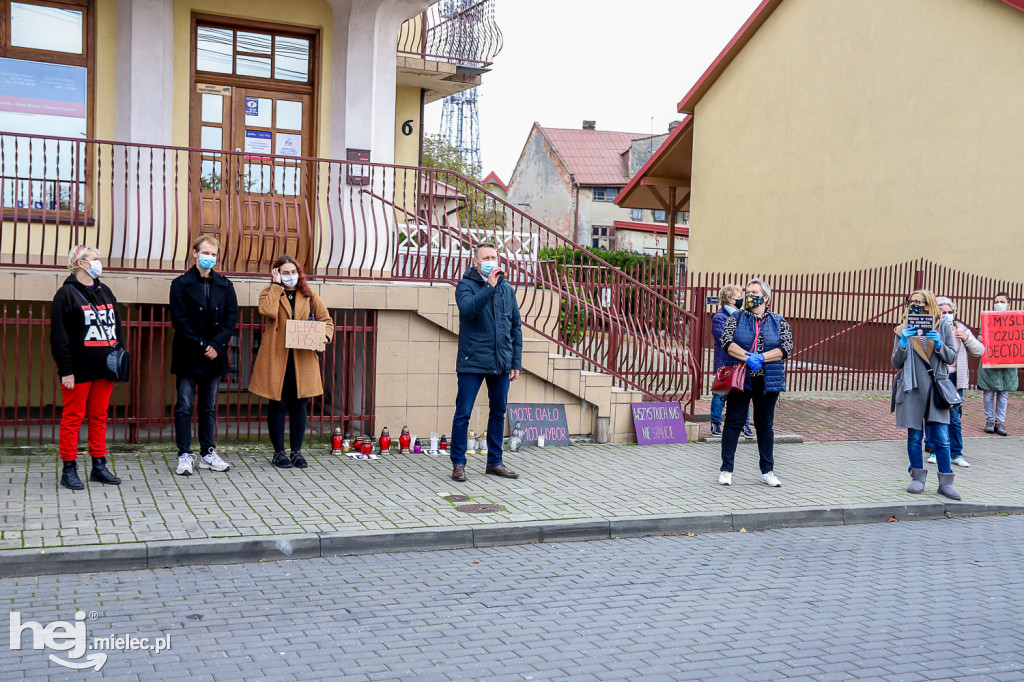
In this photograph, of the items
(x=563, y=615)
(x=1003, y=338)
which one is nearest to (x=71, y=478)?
(x=563, y=615)

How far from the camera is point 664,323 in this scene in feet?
38.4

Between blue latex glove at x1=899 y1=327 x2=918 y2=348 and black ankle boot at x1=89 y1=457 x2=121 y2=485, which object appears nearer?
black ankle boot at x1=89 y1=457 x2=121 y2=485

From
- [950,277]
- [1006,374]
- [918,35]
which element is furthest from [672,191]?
[1006,374]

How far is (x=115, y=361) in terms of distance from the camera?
7379 millimetres

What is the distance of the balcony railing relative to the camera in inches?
381

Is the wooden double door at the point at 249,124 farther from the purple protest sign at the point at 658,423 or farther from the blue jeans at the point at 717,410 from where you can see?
the blue jeans at the point at 717,410

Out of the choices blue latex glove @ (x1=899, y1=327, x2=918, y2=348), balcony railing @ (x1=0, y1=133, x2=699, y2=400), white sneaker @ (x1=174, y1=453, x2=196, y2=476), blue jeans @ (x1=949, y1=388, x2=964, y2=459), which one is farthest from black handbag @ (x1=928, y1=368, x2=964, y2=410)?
white sneaker @ (x1=174, y1=453, x2=196, y2=476)

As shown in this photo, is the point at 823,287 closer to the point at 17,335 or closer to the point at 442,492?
the point at 442,492

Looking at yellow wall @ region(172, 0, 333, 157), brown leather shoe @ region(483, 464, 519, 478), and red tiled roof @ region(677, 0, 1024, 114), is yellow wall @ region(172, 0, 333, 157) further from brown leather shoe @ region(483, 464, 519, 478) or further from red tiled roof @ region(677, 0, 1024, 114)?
red tiled roof @ region(677, 0, 1024, 114)

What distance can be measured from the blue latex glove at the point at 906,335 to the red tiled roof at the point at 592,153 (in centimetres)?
4761

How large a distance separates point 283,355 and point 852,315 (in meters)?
10.6

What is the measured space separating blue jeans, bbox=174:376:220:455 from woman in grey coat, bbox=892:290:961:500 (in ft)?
20.3

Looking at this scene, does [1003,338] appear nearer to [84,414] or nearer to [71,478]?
[84,414]

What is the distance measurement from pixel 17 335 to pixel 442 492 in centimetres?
415
